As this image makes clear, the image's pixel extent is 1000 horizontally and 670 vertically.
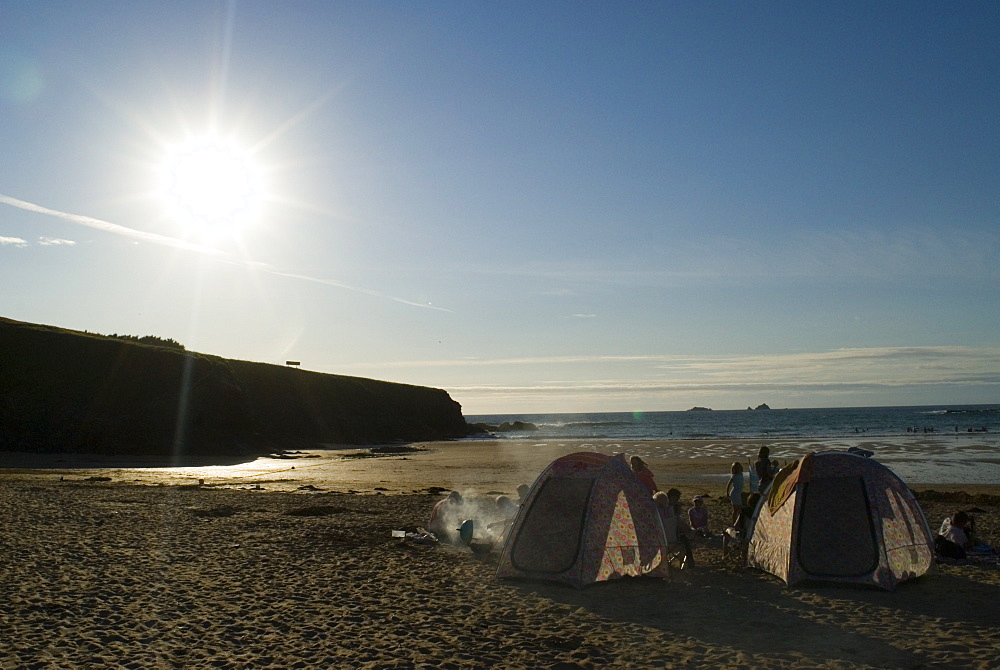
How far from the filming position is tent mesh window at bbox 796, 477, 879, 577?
Result: 1029 centimetres

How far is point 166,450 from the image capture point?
140ft

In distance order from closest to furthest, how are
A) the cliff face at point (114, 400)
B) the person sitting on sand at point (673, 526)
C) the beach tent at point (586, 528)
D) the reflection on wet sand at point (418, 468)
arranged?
1. the beach tent at point (586, 528)
2. the person sitting on sand at point (673, 526)
3. the reflection on wet sand at point (418, 468)
4. the cliff face at point (114, 400)

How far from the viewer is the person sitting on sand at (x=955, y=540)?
11828 millimetres

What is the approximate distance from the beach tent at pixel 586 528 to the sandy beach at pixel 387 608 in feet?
0.89

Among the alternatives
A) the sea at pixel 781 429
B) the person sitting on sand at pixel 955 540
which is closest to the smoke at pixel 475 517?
the person sitting on sand at pixel 955 540

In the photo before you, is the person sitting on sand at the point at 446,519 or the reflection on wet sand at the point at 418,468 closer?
the person sitting on sand at the point at 446,519

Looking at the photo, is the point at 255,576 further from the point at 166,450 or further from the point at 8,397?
the point at 8,397

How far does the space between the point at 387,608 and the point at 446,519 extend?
16.7 feet

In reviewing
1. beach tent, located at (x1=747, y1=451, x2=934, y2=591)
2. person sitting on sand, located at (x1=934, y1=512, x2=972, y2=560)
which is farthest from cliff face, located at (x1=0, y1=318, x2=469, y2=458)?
person sitting on sand, located at (x1=934, y1=512, x2=972, y2=560)

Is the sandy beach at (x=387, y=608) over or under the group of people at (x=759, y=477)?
under

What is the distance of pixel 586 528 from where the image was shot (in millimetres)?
10633

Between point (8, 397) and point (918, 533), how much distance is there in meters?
46.6

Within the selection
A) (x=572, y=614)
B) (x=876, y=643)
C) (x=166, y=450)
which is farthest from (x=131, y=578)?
(x=166, y=450)

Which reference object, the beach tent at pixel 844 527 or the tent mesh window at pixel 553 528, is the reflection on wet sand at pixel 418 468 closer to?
the tent mesh window at pixel 553 528
